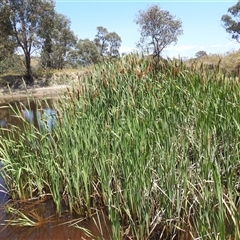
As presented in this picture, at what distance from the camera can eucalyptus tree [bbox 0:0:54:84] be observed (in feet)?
77.4

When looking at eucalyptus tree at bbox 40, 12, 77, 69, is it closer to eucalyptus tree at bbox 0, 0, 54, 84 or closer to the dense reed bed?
eucalyptus tree at bbox 0, 0, 54, 84

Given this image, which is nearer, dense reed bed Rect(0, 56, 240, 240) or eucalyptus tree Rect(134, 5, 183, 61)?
dense reed bed Rect(0, 56, 240, 240)

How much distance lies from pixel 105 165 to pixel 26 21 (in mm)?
24071

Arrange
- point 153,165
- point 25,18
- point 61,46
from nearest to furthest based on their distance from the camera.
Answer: point 153,165, point 25,18, point 61,46

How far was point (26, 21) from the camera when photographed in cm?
2438

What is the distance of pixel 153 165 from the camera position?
9.72 feet

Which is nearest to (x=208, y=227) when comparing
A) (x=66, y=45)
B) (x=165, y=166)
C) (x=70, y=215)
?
(x=165, y=166)

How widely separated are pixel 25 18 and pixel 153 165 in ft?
80.1

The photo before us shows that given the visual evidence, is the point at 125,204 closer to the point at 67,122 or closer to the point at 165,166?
the point at 165,166

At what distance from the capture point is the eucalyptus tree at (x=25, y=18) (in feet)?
77.4

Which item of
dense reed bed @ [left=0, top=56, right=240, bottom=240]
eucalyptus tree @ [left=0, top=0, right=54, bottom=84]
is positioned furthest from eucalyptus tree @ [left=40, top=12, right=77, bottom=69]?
dense reed bed @ [left=0, top=56, right=240, bottom=240]

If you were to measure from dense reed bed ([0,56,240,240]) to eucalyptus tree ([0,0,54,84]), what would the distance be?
21842mm

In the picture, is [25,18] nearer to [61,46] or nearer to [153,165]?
[61,46]

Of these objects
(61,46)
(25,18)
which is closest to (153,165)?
(25,18)
